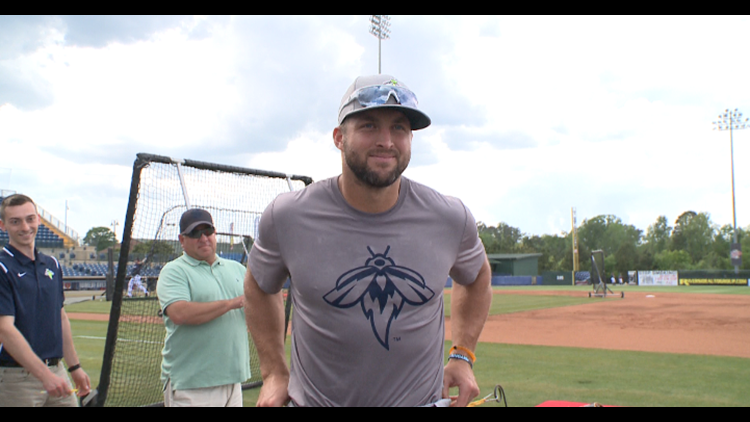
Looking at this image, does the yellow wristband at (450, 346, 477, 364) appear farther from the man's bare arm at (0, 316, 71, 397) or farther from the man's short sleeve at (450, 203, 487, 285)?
the man's bare arm at (0, 316, 71, 397)

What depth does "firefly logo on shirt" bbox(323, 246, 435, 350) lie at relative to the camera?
2.16m

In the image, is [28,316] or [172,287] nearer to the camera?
[28,316]

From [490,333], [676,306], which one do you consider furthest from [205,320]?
[676,306]

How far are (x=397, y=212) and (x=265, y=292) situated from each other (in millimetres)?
611

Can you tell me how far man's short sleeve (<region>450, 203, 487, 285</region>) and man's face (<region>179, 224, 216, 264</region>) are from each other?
270cm

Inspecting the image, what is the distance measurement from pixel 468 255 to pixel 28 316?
11.4 ft

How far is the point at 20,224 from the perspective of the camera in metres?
4.36

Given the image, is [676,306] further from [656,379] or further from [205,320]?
[205,320]

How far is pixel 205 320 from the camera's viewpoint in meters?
4.50

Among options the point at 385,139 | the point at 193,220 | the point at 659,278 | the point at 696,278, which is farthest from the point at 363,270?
the point at 659,278

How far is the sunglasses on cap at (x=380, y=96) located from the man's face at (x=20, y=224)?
3239 mm

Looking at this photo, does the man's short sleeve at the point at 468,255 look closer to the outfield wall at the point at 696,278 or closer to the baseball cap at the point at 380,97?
the baseball cap at the point at 380,97

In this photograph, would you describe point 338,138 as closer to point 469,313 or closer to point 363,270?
point 363,270

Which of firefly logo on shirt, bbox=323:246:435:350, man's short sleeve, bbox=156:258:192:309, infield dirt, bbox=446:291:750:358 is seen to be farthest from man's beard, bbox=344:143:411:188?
infield dirt, bbox=446:291:750:358
